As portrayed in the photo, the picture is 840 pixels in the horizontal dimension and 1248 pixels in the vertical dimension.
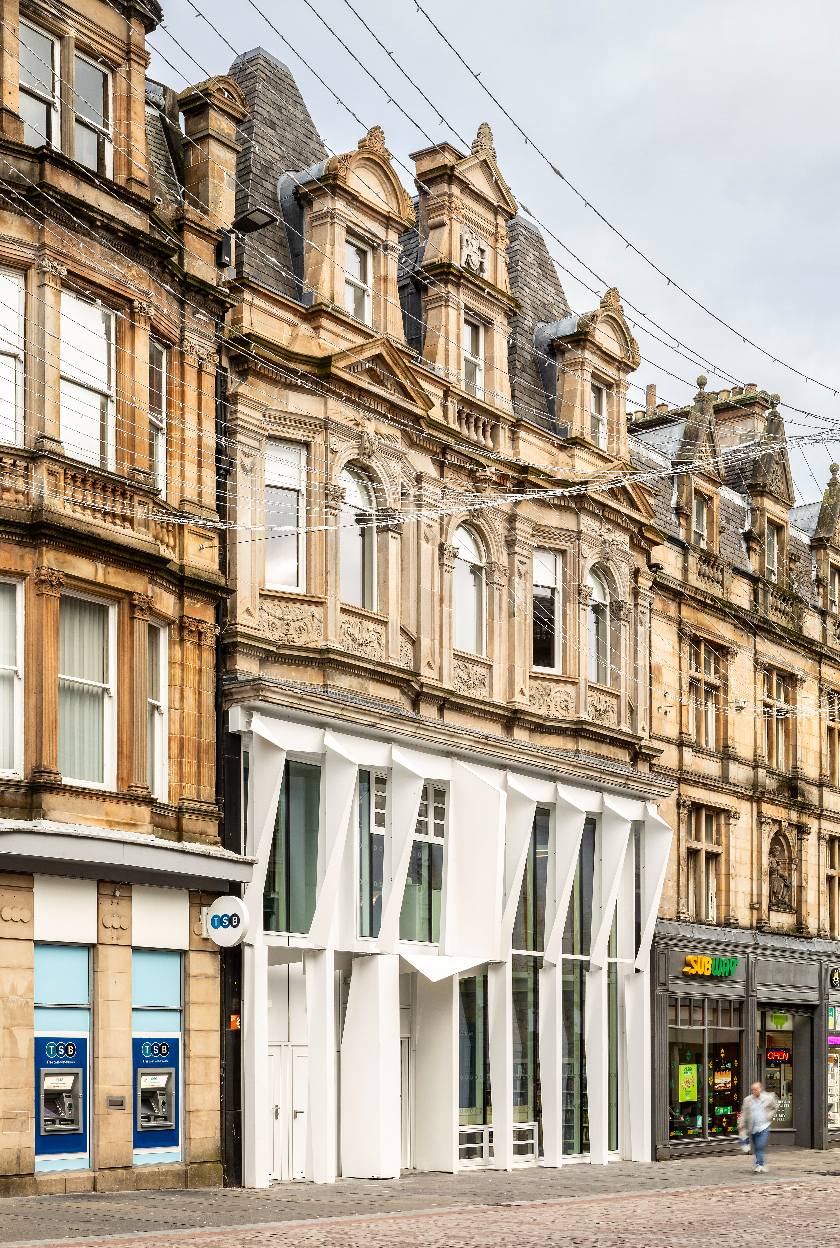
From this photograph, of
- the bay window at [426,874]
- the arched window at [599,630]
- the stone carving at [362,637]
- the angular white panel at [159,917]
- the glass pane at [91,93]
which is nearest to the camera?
the angular white panel at [159,917]

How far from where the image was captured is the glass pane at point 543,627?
31453 mm

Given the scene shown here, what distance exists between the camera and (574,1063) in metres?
30.5

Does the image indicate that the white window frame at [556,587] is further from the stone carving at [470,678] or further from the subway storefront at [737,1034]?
the subway storefront at [737,1034]

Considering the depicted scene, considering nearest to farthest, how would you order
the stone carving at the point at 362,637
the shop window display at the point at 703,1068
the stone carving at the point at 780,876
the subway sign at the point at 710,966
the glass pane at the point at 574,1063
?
the stone carving at the point at 362,637 → the glass pane at the point at 574,1063 → the shop window display at the point at 703,1068 → the subway sign at the point at 710,966 → the stone carving at the point at 780,876

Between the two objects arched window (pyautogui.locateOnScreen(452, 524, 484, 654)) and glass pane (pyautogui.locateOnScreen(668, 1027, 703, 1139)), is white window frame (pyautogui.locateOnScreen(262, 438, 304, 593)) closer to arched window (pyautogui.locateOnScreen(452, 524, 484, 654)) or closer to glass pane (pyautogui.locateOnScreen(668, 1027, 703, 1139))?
arched window (pyautogui.locateOnScreen(452, 524, 484, 654))

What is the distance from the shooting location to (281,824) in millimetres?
24609

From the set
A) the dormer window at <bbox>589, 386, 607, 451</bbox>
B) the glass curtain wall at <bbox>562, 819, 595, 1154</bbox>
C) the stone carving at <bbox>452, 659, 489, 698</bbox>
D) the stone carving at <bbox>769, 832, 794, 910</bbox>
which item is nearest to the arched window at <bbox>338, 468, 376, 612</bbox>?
the stone carving at <bbox>452, 659, 489, 698</bbox>

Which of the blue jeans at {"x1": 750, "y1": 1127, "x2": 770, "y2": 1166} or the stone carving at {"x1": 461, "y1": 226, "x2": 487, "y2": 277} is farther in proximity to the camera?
the stone carving at {"x1": 461, "y1": 226, "x2": 487, "y2": 277}

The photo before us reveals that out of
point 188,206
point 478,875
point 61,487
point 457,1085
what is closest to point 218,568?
point 61,487

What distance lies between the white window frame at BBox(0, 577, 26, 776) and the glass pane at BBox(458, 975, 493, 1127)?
9981 mm

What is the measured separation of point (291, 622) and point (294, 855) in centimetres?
330

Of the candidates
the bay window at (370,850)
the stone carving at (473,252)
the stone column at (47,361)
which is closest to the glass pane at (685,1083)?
the bay window at (370,850)

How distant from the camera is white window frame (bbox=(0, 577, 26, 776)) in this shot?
2033 centimetres

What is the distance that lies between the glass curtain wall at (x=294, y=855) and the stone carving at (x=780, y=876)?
18.5m
